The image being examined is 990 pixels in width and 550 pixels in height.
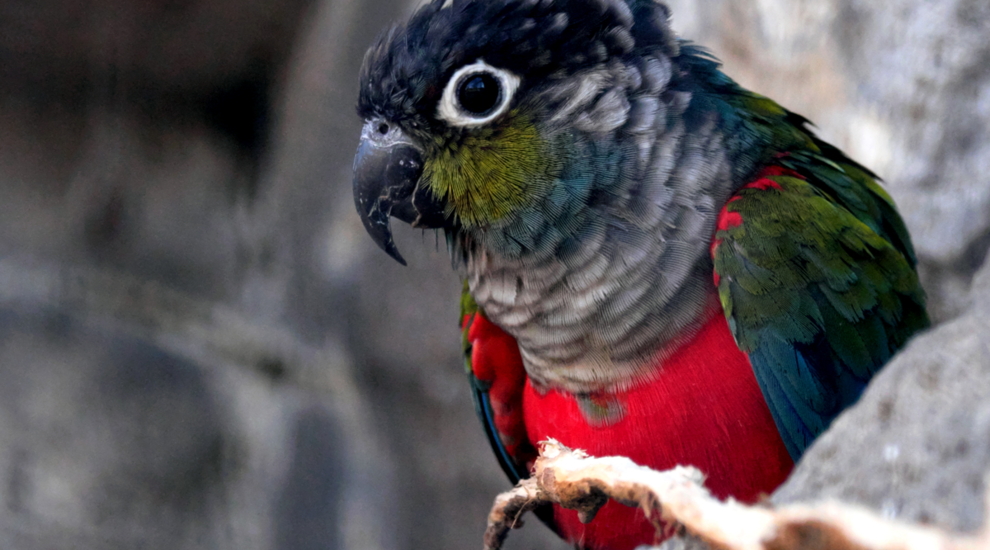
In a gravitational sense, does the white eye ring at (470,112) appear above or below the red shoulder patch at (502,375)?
above

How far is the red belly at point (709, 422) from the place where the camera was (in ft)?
4.60

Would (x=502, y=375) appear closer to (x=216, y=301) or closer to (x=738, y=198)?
(x=738, y=198)

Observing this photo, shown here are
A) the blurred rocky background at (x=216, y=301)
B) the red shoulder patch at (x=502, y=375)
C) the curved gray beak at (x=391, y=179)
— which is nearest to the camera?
the curved gray beak at (x=391, y=179)

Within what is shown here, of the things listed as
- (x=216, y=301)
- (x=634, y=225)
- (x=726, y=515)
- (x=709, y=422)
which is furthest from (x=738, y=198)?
(x=216, y=301)

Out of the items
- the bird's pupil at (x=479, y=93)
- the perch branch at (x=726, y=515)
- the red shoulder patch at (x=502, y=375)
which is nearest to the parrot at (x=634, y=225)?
the bird's pupil at (x=479, y=93)

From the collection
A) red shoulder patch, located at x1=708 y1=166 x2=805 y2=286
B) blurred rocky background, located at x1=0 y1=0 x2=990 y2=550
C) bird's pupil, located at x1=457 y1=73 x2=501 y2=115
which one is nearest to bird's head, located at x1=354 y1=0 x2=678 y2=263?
bird's pupil, located at x1=457 y1=73 x2=501 y2=115

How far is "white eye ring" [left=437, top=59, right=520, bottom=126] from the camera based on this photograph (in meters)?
1.38

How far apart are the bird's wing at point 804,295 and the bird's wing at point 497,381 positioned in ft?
2.06

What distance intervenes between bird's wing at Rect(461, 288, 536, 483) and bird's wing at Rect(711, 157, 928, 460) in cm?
63

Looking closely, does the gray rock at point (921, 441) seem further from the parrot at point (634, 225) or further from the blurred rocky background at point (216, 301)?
the blurred rocky background at point (216, 301)

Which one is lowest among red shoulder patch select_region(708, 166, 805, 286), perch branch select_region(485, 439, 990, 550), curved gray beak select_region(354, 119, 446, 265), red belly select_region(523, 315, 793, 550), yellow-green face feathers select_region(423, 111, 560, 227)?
perch branch select_region(485, 439, 990, 550)

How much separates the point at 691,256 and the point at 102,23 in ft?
7.69

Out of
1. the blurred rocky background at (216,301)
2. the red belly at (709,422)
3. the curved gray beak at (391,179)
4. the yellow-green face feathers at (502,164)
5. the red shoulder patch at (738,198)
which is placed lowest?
the red belly at (709,422)

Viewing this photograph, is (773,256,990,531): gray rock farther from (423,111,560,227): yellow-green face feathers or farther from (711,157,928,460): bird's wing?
(423,111,560,227): yellow-green face feathers
